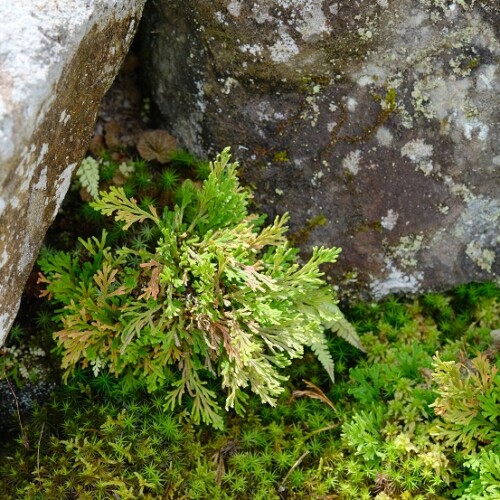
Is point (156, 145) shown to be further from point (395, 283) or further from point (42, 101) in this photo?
point (395, 283)

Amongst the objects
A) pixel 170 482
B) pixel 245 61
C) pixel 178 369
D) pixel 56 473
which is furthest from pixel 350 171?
pixel 56 473

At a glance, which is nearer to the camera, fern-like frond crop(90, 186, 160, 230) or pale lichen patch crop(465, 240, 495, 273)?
fern-like frond crop(90, 186, 160, 230)

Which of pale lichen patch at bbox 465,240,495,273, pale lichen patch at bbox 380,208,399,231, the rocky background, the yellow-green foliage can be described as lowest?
the yellow-green foliage

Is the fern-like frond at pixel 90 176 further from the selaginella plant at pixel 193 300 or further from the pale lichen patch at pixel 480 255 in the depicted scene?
the pale lichen patch at pixel 480 255

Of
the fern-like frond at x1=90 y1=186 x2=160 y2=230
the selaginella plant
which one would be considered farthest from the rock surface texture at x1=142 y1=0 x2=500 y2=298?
the fern-like frond at x1=90 y1=186 x2=160 y2=230

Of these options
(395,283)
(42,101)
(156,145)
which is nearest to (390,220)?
(395,283)

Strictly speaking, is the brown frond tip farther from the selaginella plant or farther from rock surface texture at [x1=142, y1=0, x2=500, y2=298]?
the selaginella plant

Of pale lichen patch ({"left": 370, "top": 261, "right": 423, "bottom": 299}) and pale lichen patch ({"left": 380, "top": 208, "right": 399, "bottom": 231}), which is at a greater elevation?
pale lichen patch ({"left": 380, "top": 208, "right": 399, "bottom": 231})
